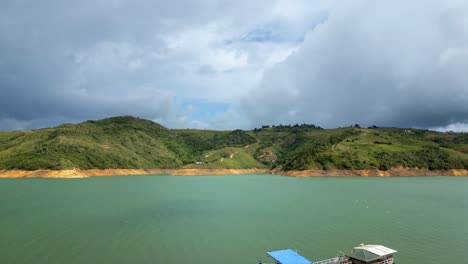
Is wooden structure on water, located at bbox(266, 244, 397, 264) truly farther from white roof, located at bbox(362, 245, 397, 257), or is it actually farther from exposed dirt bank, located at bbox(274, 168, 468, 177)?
exposed dirt bank, located at bbox(274, 168, 468, 177)

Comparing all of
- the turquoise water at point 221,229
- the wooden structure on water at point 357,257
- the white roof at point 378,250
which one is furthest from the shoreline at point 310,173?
the wooden structure on water at point 357,257

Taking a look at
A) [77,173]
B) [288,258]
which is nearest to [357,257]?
[288,258]

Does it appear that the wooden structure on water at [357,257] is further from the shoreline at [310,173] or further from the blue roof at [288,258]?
the shoreline at [310,173]

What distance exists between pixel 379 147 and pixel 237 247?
16378 centimetres

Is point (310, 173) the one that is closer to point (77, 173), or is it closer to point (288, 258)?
point (77, 173)

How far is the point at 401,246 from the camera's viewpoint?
33.9m

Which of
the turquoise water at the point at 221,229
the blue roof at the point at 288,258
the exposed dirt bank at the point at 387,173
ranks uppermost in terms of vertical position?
the exposed dirt bank at the point at 387,173

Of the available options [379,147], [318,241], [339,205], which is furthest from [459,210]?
[379,147]

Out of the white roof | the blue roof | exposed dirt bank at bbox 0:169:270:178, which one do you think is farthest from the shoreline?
the blue roof

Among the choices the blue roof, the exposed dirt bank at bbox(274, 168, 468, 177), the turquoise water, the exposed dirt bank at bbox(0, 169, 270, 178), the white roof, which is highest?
the exposed dirt bank at bbox(274, 168, 468, 177)

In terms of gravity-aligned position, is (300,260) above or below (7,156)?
below

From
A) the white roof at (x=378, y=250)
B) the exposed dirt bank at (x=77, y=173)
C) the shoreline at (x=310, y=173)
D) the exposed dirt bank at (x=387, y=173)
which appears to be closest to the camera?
the white roof at (x=378, y=250)

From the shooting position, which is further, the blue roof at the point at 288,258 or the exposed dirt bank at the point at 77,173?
the exposed dirt bank at the point at 77,173

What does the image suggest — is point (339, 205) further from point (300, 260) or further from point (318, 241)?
point (300, 260)
